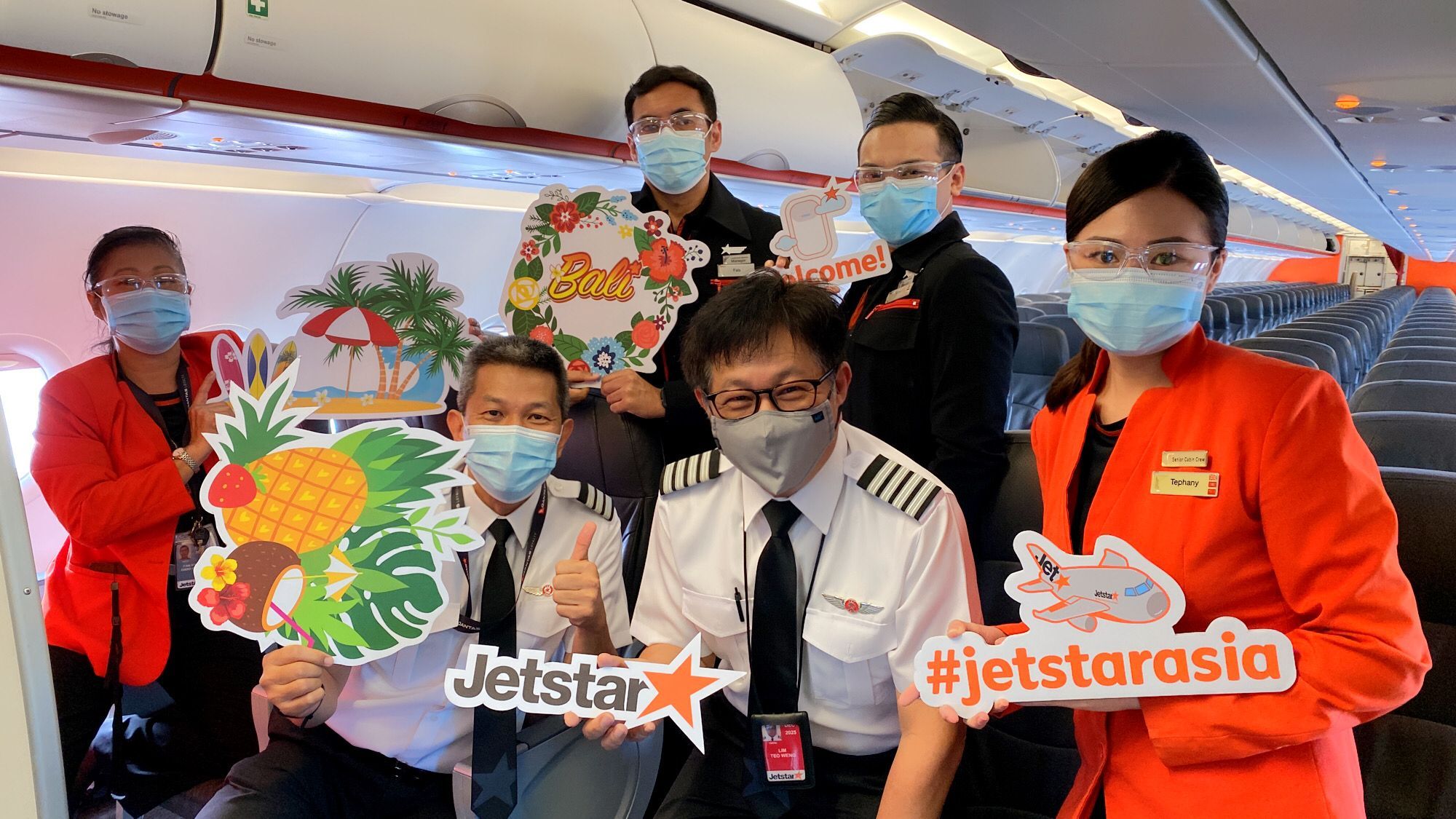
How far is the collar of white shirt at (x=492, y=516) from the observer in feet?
6.06

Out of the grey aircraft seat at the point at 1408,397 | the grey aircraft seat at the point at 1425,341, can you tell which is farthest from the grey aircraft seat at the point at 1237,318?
the grey aircraft seat at the point at 1408,397

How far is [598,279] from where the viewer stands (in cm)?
224

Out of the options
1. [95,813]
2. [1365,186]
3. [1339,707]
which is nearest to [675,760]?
[1339,707]

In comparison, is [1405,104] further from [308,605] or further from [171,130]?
[171,130]

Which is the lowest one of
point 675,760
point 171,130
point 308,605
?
point 675,760

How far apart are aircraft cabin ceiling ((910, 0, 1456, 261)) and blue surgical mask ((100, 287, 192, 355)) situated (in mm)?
1803

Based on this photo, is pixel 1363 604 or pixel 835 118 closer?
pixel 1363 604

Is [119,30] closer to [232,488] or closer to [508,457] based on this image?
[232,488]

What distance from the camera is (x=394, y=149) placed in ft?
10.9

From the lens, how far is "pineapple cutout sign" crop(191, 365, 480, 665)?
165 cm

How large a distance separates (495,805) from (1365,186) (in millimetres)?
6769

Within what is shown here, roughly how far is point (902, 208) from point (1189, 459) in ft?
3.69

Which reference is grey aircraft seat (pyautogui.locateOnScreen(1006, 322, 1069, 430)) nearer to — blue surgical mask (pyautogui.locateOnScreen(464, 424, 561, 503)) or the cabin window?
blue surgical mask (pyautogui.locateOnScreen(464, 424, 561, 503))

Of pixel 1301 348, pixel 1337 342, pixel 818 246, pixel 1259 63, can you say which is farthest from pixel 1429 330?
pixel 818 246
